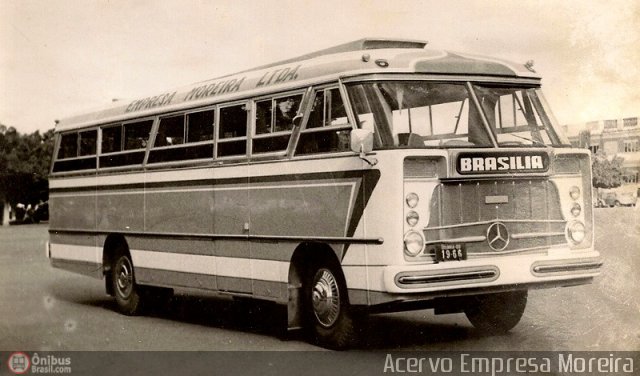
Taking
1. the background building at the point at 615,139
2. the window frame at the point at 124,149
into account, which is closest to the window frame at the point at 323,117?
the background building at the point at 615,139

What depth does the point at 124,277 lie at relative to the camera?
13148 mm

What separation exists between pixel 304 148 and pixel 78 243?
5.45 metres

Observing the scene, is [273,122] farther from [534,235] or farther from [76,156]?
[76,156]

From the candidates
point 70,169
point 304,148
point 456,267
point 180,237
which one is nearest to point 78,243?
point 70,169

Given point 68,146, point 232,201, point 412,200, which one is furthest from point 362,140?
point 68,146

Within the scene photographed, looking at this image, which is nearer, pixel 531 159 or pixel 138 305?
pixel 531 159

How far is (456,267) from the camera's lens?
861 centimetres

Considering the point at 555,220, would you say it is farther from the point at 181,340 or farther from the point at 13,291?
the point at 13,291

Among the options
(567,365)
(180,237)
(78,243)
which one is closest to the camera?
(567,365)

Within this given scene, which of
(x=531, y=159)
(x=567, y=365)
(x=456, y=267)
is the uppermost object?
(x=531, y=159)

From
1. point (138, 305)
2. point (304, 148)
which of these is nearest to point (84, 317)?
point (138, 305)

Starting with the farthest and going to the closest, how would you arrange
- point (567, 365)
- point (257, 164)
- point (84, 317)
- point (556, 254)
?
point (84, 317), point (257, 164), point (556, 254), point (567, 365)

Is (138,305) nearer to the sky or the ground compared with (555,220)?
nearer to the ground

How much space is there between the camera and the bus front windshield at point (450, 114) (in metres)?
8.99
